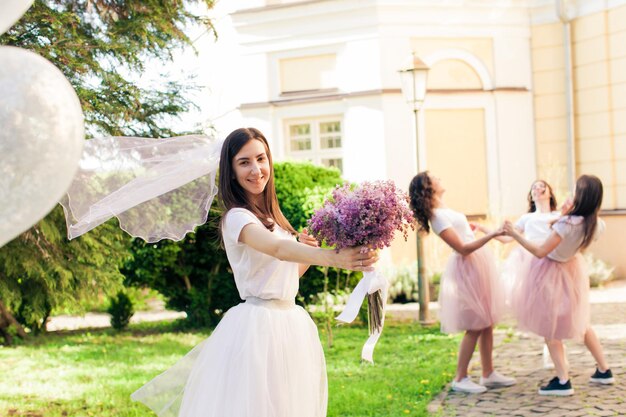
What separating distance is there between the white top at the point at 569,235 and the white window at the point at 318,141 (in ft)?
27.2

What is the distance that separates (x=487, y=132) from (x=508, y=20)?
6.92ft

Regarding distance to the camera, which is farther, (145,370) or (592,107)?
(592,107)

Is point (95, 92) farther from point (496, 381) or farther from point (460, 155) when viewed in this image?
point (460, 155)

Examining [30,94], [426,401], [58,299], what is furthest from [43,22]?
[426,401]

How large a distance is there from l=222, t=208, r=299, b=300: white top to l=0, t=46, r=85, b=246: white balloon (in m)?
1.27

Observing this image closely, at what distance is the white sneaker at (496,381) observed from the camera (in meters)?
6.55

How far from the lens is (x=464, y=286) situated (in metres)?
6.52

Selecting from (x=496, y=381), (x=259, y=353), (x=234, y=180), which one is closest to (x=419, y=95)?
(x=496, y=381)

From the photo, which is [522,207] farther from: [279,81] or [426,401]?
[426,401]

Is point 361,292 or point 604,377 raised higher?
point 361,292

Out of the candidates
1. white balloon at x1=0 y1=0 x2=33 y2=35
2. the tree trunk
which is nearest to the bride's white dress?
white balloon at x1=0 y1=0 x2=33 y2=35

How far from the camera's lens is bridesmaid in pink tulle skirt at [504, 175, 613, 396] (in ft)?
20.2

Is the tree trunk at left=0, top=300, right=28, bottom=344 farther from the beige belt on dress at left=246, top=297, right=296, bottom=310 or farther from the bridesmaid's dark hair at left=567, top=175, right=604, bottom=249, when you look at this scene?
the beige belt on dress at left=246, top=297, right=296, bottom=310

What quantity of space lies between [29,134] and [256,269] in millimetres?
1474
